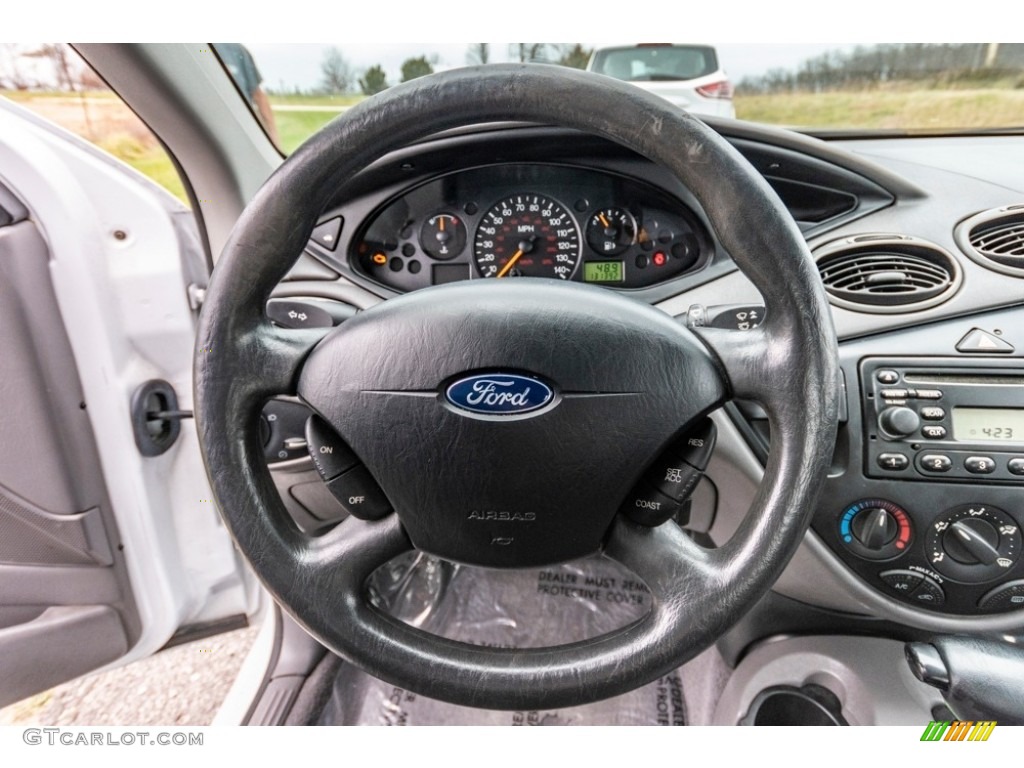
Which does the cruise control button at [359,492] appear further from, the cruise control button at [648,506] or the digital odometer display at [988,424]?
the digital odometer display at [988,424]

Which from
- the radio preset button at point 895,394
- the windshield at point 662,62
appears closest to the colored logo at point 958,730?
the radio preset button at point 895,394

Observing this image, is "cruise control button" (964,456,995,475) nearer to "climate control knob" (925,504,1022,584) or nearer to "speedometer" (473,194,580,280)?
"climate control knob" (925,504,1022,584)

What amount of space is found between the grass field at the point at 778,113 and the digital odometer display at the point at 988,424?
23.7 inches

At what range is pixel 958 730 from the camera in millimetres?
916

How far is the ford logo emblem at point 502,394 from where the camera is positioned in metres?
0.62

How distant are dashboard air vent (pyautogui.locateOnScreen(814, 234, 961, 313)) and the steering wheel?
530 mm

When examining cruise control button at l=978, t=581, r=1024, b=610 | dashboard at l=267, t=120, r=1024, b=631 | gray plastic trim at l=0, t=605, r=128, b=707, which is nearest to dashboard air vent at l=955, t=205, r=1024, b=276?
dashboard at l=267, t=120, r=1024, b=631

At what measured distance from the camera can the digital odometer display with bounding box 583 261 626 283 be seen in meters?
1.16

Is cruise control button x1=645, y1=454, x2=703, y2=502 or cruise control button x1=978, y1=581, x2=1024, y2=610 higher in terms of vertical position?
cruise control button x1=645, y1=454, x2=703, y2=502

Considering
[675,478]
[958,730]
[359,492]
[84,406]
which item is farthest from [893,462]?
[84,406]

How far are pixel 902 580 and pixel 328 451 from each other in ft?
2.98

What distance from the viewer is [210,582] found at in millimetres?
1414

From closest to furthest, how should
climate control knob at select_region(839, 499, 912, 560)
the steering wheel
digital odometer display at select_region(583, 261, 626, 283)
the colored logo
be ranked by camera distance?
the steering wheel, the colored logo, climate control knob at select_region(839, 499, 912, 560), digital odometer display at select_region(583, 261, 626, 283)

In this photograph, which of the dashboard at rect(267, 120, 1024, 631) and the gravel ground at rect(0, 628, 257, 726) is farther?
the gravel ground at rect(0, 628, 257, 726)
